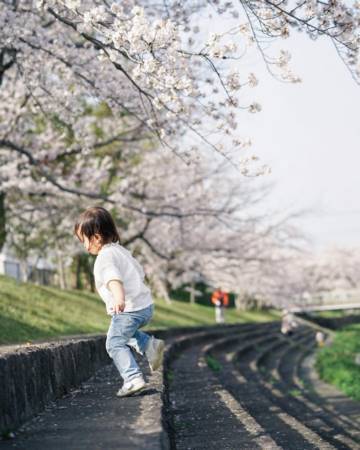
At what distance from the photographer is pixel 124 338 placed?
5195 mm

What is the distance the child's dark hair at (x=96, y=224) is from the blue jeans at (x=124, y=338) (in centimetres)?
54

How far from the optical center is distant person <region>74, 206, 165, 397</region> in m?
5.05

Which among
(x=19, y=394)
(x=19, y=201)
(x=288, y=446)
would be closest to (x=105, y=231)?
(x=19, y=394)

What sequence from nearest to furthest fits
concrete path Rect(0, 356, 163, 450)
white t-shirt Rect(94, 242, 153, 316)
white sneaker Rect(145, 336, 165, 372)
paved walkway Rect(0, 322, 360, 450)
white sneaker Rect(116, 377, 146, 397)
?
concrete path Rect(0, 356, 163, 450)
paved walkway Rect(0, 322, 360, 450)
white sneaker Rect(116, 377, 146, 397)
white t-shirt Rect(94, 242, 153, 316)
white sneaker Rect(145, 336, 165, 372)

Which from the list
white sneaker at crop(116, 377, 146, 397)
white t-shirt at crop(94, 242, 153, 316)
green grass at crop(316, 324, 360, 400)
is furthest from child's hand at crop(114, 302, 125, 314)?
green grass at crop(316, 324, 360, 400)

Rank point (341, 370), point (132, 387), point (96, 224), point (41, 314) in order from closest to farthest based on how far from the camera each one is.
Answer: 1. point (132, 387)
2. point (96, 224)
3. point (41, 314)
4. point (341, 370)

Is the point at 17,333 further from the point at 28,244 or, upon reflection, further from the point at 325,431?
the point at 28,244

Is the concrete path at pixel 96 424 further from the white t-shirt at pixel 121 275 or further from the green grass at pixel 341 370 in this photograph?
the green grass at pixel 341 370

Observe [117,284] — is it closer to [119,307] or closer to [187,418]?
[119,307]

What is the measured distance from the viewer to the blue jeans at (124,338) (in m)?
5.04

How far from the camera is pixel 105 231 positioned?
5152 millimetres

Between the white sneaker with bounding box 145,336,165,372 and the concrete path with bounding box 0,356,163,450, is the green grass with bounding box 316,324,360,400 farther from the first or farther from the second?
the concrete path with bounding box 0,356,163,450

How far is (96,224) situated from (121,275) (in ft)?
1.25

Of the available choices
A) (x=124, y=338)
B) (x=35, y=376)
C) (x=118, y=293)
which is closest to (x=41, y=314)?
A: (x=124, y=338)
